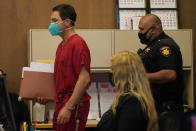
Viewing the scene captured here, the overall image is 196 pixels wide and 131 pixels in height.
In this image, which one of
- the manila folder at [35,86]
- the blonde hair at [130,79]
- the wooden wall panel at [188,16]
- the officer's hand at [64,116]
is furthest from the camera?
the wooden wall panel at [188,16]

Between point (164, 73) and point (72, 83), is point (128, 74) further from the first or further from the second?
point (164, 73)

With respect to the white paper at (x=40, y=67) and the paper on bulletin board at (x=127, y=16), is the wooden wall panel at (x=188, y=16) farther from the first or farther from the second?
the white paper at (x=40, y=67)

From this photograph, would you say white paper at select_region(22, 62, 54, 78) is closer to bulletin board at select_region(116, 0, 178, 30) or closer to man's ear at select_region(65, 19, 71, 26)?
man's ear at select_region(65, 19, 71, 26)

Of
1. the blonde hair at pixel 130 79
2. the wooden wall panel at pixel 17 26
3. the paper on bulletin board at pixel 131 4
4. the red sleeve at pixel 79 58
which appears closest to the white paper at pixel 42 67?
the red sleeve at pixel 79 58

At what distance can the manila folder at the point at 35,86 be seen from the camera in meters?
2.35

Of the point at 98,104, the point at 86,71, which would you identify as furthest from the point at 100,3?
the point at 86,71

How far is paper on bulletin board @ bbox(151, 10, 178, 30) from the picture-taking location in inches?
159

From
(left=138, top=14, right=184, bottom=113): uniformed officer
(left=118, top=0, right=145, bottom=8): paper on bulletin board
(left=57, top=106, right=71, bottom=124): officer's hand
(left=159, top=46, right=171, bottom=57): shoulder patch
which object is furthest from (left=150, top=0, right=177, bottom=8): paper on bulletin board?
(left=57, top=106, right=71, bottom=124): officer's hand

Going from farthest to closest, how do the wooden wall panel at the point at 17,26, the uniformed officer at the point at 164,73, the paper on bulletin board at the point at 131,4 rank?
the paper on bulletin board at the point at 131,4, the wooden wall panel at the point at 17,26, the uniformed officer at the point at 164,73

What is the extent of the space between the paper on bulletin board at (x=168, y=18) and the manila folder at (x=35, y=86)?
205cm

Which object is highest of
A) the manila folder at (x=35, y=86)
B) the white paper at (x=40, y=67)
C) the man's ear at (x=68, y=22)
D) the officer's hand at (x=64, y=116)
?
the man's ear at (x=68, y=22)

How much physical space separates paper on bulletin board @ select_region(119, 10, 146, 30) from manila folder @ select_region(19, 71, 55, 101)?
1764 millimetres

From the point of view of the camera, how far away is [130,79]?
185 centimetres

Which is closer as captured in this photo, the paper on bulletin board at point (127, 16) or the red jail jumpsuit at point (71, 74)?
the red jail jumpsuit at point (71, 74)
